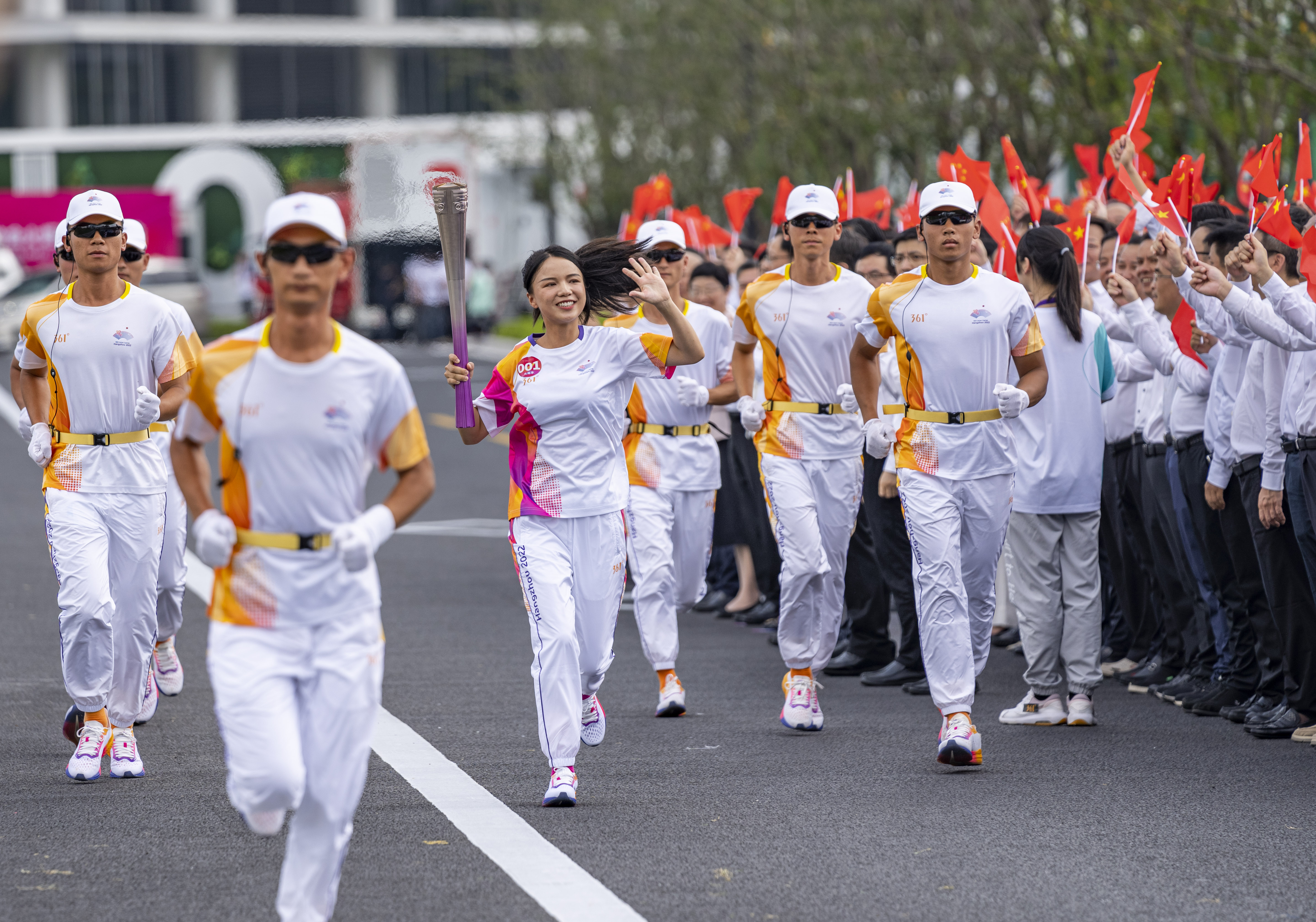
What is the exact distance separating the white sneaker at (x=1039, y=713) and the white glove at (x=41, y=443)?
4.34 meters

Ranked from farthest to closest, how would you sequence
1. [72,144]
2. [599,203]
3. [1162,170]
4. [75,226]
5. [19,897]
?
[72,144] → [599,203] → [1162,170] → [75,226] → [19,897]

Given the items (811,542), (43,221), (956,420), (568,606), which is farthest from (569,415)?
(43,221)

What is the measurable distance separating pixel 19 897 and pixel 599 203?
33.5m

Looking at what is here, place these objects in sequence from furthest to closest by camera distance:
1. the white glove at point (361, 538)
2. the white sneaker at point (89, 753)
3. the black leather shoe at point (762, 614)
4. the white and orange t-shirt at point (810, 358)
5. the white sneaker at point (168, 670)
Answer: the black leather shoe at point (762, 614) → the white sneaker at point (168, 670) → the white and orange t-shirt at point (810, 358) → the white sneaker at point (89, 753) → the white glove at point (361, 538)

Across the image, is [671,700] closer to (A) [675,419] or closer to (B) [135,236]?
(A) [675,419]

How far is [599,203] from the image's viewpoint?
3862 centimetres

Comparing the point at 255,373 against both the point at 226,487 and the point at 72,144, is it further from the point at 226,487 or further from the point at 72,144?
the point at 72,144

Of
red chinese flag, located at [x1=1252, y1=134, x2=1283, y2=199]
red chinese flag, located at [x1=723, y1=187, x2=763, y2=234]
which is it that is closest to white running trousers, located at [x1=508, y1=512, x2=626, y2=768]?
red chinese flag, located at [x1=1252, y1=134, x2=1283, y2=199]

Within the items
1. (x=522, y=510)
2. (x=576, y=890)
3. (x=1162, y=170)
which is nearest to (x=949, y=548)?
(x=522, y=510)

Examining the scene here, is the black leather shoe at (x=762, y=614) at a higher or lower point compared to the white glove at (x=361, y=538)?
lower

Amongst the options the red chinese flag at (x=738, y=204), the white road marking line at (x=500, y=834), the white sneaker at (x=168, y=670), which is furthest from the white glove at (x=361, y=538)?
the red chinese flag at (x=738, y=204)

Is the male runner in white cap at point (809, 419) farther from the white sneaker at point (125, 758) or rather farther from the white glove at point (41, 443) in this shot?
the white glove at point (41, 443)

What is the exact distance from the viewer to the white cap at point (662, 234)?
9.97 meters

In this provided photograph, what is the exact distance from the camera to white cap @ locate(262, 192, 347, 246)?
16.5ft
